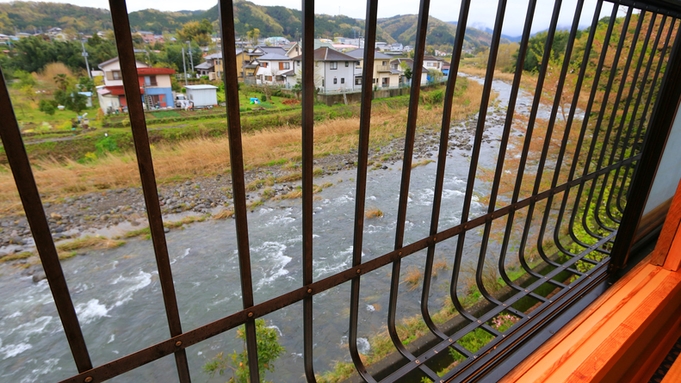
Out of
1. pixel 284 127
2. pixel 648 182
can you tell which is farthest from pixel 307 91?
pixel 284 127

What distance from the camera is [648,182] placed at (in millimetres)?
1391

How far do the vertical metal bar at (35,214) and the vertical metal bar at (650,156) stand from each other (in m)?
1.81

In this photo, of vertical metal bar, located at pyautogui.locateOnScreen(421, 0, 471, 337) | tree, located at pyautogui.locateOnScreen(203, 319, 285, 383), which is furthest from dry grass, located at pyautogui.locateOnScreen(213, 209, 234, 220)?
vertical metal bar, located at pyautogui.locateOnScreen(421, 0, 471, 337)

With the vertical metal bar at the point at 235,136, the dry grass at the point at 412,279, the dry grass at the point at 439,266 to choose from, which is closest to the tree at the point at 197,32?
the vertical metal bar at the point at 235,136

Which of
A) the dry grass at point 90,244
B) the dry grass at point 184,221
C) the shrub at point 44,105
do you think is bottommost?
the dry grass at point 90,244

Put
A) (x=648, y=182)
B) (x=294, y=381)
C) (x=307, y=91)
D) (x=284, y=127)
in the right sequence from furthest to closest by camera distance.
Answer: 1. (x=284, y=127)
2. (x=294, y=381)
3. (x=648, y=182)
4. (x=307, y=91)

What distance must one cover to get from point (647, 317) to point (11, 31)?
220 cm

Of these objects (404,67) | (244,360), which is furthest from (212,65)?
(244,360)

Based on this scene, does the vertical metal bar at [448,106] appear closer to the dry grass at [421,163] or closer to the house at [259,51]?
the house at [259,51]

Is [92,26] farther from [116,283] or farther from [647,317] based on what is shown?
[116,283]

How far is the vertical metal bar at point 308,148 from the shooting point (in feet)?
2.32

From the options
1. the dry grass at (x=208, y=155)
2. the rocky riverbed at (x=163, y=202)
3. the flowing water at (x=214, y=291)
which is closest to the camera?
the flowing water at (x=214, y=291)

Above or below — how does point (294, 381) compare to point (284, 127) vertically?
below

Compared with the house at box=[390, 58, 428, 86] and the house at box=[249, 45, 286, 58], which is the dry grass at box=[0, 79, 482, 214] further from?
the house at box=[249, 45, 286, 58]
